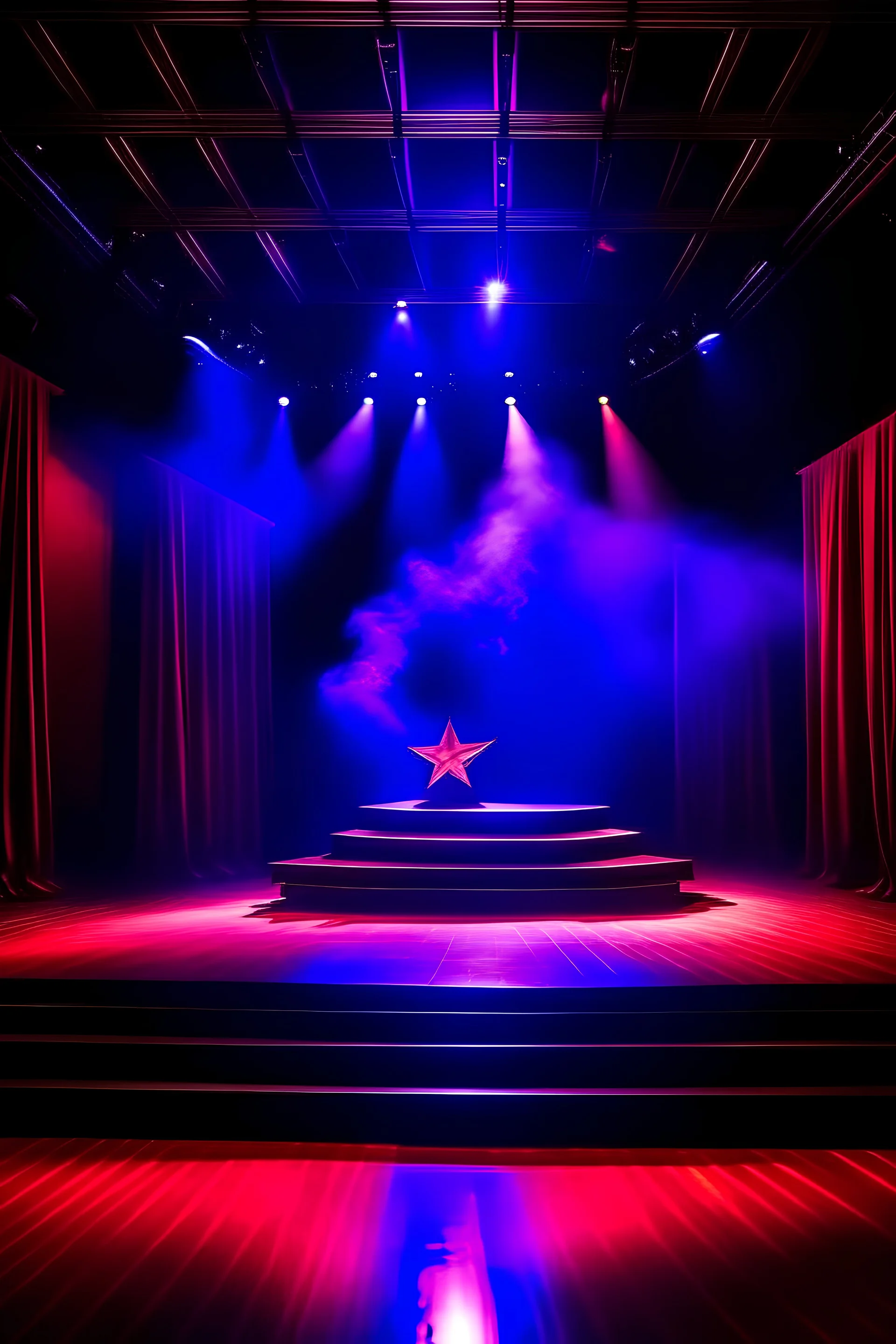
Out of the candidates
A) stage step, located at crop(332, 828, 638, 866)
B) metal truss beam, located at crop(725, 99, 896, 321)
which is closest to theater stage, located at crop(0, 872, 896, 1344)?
stage step, located at crop(332, 828, 638, 866)

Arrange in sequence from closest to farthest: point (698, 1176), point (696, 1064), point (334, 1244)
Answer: point (334, 1244)
point (698, 1176)
point (696, 1064)

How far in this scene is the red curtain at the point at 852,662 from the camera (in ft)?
19.9

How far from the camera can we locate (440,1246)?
2.13 meters

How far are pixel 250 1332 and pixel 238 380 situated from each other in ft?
25.0

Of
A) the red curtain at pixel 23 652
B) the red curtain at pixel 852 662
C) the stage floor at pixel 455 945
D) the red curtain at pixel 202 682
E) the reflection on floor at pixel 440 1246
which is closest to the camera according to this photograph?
the reflection on floor at pixel 440 1246

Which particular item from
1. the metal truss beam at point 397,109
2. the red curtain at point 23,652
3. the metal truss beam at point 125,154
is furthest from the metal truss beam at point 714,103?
the red curtain at point 23,652

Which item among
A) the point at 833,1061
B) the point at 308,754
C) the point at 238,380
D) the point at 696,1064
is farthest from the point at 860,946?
the point at 238,380

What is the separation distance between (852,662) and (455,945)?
4.70 metres

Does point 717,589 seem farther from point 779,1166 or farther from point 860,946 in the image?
point 779,1166

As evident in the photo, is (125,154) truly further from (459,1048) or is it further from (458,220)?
(459,1048)

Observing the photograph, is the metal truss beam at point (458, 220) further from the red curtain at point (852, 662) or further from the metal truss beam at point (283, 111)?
the red curtain at point (852, 662)

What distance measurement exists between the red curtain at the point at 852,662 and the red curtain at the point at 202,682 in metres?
5.51

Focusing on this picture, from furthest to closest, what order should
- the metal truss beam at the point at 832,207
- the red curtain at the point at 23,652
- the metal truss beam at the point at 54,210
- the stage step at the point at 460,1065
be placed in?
the red curtain at the point at 23,652 < the metal truss beam at the point at 54,210 < the metal truss beam at the point at 832,207 < the stage step at the point at 460,1065

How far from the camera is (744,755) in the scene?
7645 millimetres
